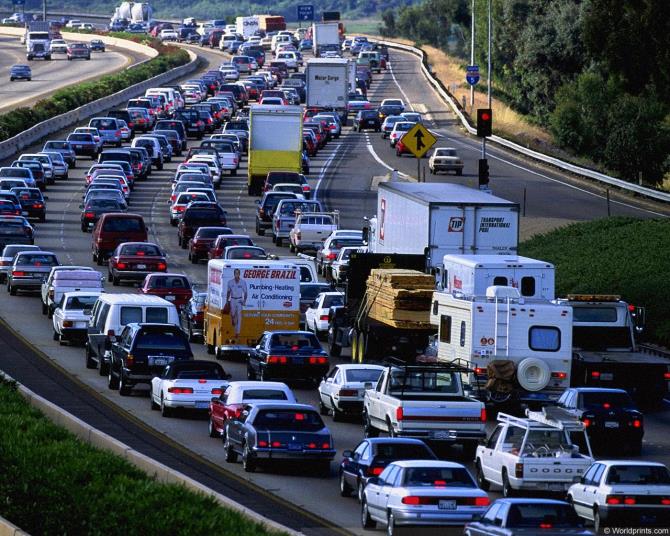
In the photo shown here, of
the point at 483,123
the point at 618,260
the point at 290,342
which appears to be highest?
the point at 483,123

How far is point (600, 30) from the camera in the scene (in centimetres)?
6594

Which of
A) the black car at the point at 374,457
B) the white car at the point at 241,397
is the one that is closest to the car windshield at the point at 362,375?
the white car at the point at 241,397

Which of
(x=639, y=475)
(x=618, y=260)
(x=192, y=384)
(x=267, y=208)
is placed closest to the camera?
(x=639, y=475)

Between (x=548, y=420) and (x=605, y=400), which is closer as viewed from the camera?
(x=548, y=420)

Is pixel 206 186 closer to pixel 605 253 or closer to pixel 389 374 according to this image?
pixel 605 253

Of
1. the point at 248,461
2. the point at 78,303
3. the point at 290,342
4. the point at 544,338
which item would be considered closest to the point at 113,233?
the point at 78,303

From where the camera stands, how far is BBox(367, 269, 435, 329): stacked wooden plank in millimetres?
38094

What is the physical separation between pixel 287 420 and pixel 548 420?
4.08 meters

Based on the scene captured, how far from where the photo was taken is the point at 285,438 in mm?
28812

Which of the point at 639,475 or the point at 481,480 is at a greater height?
the point at 639,475

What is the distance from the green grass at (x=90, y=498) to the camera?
19.7 metres

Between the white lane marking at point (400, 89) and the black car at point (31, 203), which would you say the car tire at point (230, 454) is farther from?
the white lane marking at point (400, 89)

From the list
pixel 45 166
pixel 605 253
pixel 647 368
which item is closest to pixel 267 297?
pixel 647 368

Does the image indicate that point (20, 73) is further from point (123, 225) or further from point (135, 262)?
point (135, 262)
